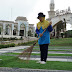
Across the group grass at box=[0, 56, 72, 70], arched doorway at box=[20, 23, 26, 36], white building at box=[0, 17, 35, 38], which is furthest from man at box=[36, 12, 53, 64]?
arched doorway at box=[20, 23, 26, 36]

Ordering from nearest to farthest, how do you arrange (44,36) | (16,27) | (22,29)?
(44,36) → (16,27) → (22,29)

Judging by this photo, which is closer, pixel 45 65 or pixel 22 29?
pixel 45 65

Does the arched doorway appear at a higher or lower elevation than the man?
higher

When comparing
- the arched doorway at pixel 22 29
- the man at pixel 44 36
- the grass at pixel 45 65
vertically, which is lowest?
the grass at pixel 45 65

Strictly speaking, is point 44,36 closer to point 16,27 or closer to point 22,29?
point 16,27

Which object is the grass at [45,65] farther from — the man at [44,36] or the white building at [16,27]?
the white building at [16,27]

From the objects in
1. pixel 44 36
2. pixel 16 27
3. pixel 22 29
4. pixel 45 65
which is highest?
pixel 16 27

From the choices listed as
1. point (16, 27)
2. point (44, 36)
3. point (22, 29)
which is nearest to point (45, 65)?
point (44, 36)

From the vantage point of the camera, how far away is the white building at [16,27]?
63156 millimetres

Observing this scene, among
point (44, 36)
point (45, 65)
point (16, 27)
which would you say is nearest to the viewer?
point (45, 65)

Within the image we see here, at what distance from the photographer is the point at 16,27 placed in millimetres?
68125

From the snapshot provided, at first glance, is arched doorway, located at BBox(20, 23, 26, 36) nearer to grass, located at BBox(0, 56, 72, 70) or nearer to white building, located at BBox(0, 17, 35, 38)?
white building, located at BBox(0, 17, 35, 38)

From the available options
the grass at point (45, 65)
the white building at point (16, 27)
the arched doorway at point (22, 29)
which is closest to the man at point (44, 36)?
the grass at point (45, 65)

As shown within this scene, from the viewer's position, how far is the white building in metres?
63.2
